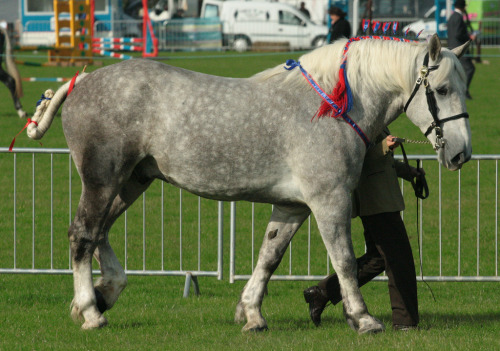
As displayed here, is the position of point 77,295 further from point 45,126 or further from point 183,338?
point 45,126

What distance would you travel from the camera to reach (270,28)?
112 feet

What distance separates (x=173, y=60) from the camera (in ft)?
87.3

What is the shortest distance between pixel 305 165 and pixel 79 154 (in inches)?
59.1

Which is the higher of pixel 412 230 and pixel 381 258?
pixel 381 258

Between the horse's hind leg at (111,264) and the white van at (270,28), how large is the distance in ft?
86.2

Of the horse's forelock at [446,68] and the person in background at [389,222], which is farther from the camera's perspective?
the person in background at [389,222]

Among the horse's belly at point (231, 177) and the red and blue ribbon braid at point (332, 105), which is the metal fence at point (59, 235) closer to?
the horse's belly at point (231, 177)

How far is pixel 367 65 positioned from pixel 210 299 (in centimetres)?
263

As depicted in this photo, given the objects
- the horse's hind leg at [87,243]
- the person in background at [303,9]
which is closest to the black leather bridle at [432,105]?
the horse's hind leg at [87,243]

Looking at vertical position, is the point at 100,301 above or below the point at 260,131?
below

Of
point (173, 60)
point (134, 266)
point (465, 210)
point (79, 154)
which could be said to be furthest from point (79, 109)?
point (173, 60)

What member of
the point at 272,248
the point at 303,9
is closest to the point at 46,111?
the point at 272,248

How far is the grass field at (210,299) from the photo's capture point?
232 inches

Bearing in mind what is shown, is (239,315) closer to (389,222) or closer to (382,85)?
(389,222)
